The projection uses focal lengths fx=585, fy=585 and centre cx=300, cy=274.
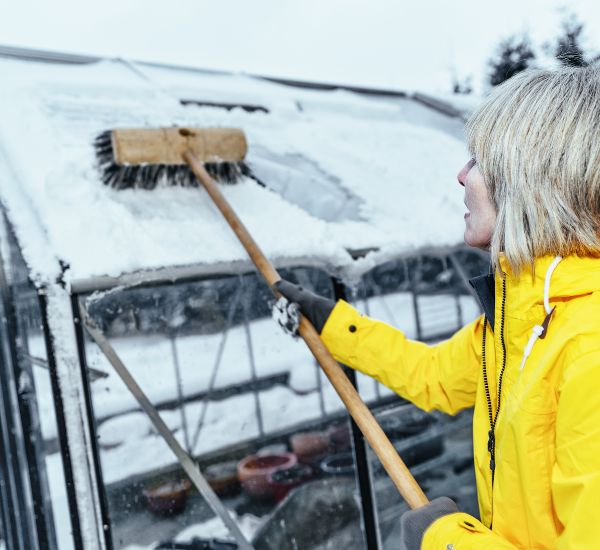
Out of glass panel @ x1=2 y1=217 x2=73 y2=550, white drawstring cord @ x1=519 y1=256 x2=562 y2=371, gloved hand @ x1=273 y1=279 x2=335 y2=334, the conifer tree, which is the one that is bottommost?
glass panel @ x1=2 y1=217 x2=73 y2=550

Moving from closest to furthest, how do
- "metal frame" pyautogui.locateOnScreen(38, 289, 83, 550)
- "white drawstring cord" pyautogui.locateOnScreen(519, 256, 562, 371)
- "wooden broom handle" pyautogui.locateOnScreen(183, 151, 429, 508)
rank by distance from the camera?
"white drawstring cord" pyautogui.locateOnScreen(519, 256, 562, 371)
"wooden broom handle" pyautogui.locateOnScreen(183, 151, 429, 508)
"metal frame" pyautogui.locateOnScreen(38, 289, 83, 550)

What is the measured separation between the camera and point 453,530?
1103 mm

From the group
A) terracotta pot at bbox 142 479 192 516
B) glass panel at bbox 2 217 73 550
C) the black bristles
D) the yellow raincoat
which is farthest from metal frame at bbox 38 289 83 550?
the yellow raincoat

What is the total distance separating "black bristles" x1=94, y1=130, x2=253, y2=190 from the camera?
85.9 inches

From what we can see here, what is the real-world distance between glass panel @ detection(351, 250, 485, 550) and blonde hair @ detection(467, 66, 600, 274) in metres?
1.60

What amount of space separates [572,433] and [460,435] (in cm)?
283

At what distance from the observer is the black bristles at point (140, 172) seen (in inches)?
85.9

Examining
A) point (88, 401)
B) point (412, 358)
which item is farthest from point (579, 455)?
point (88, 401)

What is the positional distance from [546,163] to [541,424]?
0.46 metres

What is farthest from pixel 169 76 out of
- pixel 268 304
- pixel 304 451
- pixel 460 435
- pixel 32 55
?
pixel 460 435

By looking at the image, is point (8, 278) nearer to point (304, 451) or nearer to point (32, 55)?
point (304, 451)

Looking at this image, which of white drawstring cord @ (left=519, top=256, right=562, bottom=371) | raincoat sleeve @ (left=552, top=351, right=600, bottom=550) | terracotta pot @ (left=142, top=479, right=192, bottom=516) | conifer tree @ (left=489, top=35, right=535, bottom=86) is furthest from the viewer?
conifer tree @ (left=489, top=35, right=535, bottom=86)

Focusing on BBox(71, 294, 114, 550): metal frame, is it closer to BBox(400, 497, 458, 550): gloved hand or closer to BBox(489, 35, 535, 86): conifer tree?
BBox(400, 497, 458, 550): gloved hand

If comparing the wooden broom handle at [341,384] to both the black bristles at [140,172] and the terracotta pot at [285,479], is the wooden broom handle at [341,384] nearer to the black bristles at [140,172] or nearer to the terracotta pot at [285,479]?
the black bristles at [140,172]
